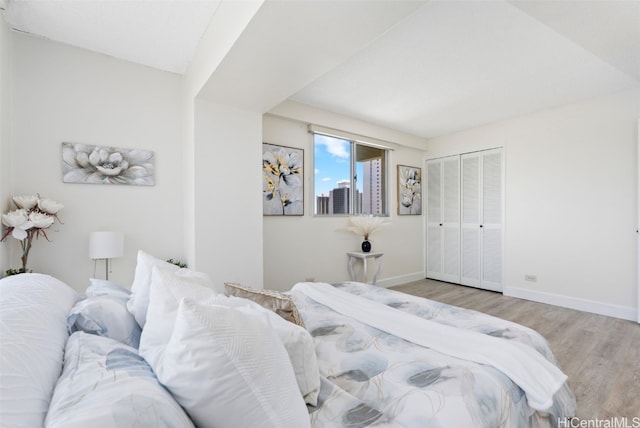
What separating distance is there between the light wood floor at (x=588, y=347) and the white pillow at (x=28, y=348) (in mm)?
2523

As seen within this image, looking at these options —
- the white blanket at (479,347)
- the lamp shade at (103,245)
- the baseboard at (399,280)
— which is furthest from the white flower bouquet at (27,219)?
the baseboard at (399,280)

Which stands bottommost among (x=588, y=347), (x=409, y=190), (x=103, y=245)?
(x=588, y=347)

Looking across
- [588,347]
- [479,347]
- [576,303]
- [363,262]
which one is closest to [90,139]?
[479,347]

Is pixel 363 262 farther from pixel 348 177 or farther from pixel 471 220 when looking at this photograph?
pixel 471 220

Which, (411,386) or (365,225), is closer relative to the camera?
(411,386)

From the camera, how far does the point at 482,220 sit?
4.46 m

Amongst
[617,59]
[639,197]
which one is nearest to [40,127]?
[617,59]

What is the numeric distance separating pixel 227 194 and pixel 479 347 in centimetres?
225

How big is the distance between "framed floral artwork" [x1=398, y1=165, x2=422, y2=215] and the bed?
11.2ft

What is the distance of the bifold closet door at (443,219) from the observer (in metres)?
4.80

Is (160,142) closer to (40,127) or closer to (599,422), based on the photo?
(40,127)

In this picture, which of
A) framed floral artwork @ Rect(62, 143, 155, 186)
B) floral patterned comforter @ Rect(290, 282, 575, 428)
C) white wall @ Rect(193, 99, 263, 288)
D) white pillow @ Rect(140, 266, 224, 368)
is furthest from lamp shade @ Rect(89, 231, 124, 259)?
floral patterned comforter @ Rect(290, 282, 575, 428)

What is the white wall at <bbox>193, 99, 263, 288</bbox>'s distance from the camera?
2516 millimetres

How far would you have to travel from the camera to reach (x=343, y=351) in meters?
1.28
